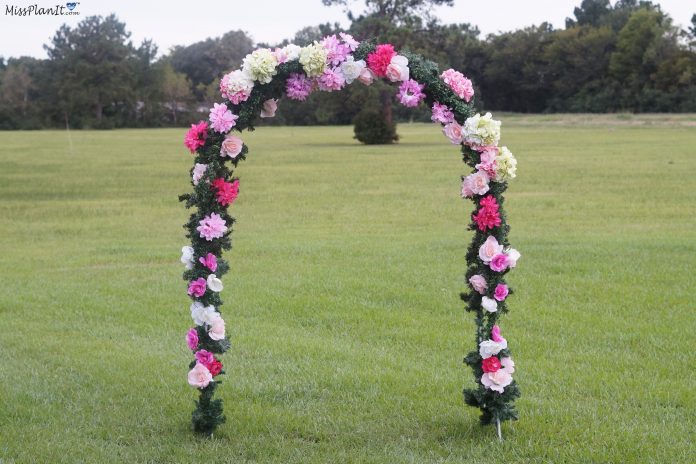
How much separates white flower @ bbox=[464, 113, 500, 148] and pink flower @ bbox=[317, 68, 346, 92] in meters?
0.75

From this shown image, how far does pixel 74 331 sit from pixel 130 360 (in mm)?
1290

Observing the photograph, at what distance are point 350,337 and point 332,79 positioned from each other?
3.18 m

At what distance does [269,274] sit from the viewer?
35.3ft

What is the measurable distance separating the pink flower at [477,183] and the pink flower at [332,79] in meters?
0.90

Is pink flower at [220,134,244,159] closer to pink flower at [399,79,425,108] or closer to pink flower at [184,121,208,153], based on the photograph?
pink flower at [184,121,208,153]

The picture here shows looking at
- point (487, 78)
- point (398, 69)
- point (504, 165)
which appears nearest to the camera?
point (398, 69)

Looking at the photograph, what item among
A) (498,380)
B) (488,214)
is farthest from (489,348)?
(488,214)

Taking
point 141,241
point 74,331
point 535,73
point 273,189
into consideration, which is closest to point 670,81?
point 535,73

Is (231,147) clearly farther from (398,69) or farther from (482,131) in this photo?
(482,131)

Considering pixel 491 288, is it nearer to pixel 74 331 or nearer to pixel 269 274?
pixel 74 331

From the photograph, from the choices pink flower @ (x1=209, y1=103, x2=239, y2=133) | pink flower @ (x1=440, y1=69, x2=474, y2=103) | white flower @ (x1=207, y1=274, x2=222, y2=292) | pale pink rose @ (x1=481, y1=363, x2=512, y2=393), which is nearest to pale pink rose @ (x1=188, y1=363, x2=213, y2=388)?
white flower @ (x1=207, y1=274, x2=222, y2=292)

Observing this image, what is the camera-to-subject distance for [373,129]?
4331 cm

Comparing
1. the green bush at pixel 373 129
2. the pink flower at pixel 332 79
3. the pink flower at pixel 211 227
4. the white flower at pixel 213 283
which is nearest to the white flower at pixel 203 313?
the white flower at pixel 213 283

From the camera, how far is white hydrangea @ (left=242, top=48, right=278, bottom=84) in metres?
5.04
